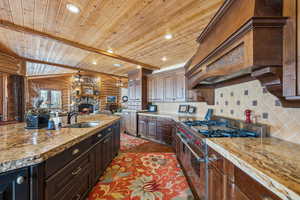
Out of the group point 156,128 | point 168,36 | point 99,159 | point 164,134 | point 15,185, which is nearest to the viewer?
point 15,185

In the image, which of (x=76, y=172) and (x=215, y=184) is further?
(x=76, y=172)

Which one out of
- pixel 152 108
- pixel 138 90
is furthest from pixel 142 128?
pixel 138 90

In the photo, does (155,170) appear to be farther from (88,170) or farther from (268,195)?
(268,195)

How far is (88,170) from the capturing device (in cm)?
160

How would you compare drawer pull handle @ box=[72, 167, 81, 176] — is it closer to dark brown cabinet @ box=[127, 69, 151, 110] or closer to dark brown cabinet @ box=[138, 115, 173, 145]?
dark brown cabinet @ box=[138, 115, 173, 145]

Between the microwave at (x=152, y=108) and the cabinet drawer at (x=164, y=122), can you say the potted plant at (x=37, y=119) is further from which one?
the microwave at (x=152, y=108)

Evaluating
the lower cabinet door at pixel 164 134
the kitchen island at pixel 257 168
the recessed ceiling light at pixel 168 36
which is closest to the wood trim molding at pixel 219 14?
the recessed ceiling light at pixel 168 36

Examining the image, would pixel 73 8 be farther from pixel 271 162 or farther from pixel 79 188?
pixel 271 162

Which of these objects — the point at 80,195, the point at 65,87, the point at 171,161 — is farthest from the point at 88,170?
the point at 65,87

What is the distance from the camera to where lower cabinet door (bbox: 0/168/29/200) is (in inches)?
30.7

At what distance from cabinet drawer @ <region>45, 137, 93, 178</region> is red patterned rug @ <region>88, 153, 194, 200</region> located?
79 cm

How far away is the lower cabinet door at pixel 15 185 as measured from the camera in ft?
2.56

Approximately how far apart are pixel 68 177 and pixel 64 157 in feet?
0.78

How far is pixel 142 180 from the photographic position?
6.77 ft
